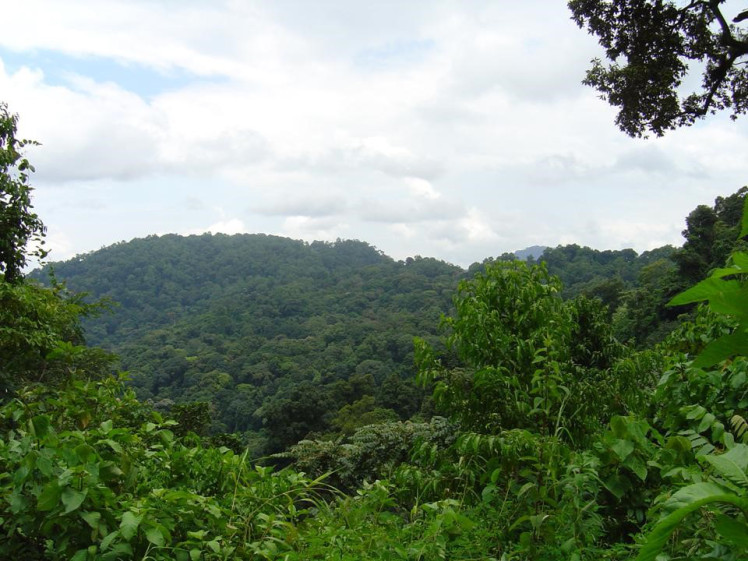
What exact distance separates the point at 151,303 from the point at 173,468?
229 feet

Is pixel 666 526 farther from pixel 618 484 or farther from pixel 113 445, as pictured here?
pixel 113 445

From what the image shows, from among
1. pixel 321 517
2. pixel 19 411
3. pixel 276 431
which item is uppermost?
pixel 19 411

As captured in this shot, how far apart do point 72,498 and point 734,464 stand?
144 centimetres

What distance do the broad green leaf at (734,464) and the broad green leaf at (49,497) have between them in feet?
4.75

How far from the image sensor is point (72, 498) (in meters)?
1.48

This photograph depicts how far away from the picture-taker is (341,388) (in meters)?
26.6

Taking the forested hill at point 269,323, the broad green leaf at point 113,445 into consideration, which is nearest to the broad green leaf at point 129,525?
the broad green leaf at point 113,445

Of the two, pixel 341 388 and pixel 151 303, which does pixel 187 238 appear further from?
Answer: pixel 341 388

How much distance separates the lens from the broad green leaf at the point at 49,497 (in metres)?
1.48

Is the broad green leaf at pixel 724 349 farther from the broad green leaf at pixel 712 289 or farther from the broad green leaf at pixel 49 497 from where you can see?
the broad green leaf at pixel 49 497

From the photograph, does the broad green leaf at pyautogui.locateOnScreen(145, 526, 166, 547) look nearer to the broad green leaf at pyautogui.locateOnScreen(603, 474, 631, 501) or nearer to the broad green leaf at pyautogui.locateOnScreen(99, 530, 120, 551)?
the broad green leaf at pyautogui.locateOnScreen(99, 530, 120, 551)

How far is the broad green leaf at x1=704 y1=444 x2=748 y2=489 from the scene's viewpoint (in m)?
0.74

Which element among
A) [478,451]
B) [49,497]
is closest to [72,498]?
→ [49,497]

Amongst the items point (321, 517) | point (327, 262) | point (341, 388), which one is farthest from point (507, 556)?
point (327, 262)
